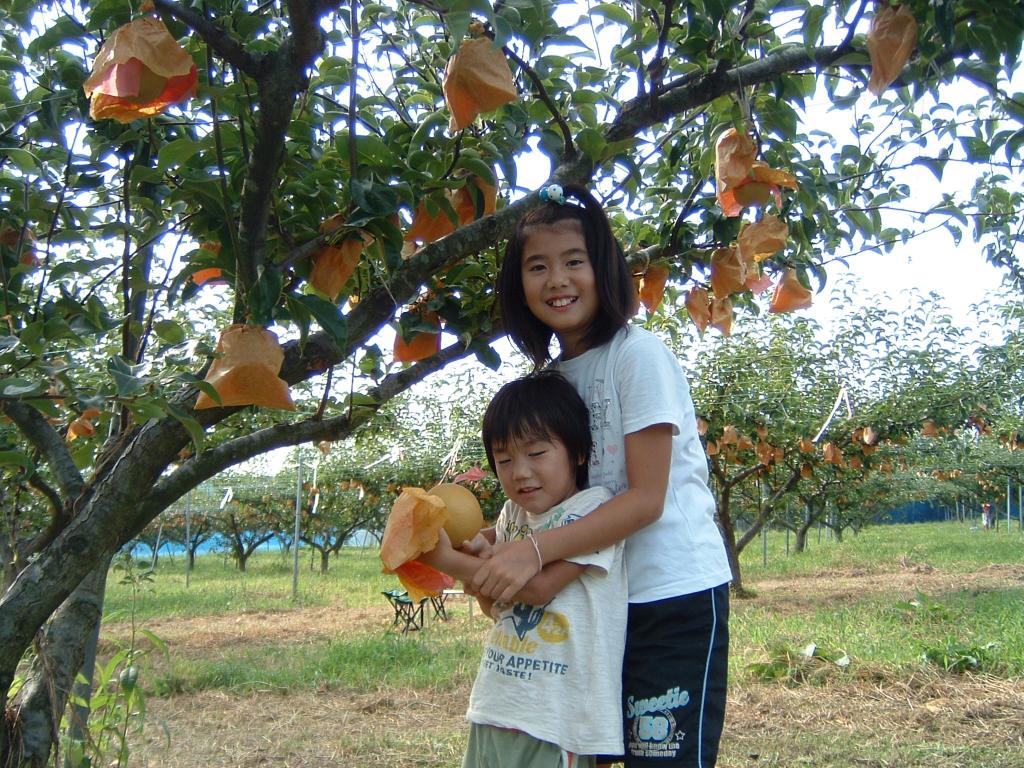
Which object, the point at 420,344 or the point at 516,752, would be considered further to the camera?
the point at 420,344

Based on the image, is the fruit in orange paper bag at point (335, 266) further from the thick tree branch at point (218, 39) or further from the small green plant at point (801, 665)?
the small green plant at point (801, 665)

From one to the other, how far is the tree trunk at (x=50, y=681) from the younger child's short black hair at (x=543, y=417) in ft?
2.62

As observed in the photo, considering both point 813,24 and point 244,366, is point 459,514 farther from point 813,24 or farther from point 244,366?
point 813,24

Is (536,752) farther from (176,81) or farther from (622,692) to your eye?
(176,81)

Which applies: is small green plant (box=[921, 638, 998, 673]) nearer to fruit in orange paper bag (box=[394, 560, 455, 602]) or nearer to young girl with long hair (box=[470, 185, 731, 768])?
young girl with long hair (box=[470, 185, 731, 768])

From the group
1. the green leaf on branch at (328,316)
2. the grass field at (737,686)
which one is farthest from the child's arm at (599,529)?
the grass field at (737,686)

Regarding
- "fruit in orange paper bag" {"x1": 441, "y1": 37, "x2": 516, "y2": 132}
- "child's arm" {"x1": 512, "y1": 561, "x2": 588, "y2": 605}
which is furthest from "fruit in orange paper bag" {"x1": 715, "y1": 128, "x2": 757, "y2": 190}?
"child's arm" {"x1": 512, "y1": 561, "x2": 588, "y2": 605}

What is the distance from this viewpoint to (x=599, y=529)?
1.03m

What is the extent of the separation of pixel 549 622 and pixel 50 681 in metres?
0.97

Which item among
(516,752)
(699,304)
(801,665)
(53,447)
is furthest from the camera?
(801,665)

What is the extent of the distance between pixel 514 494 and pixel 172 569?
18.0 m

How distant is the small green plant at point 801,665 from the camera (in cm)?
429

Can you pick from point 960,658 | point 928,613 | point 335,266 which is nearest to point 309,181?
point 335,266

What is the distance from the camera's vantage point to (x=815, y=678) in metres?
4.23
